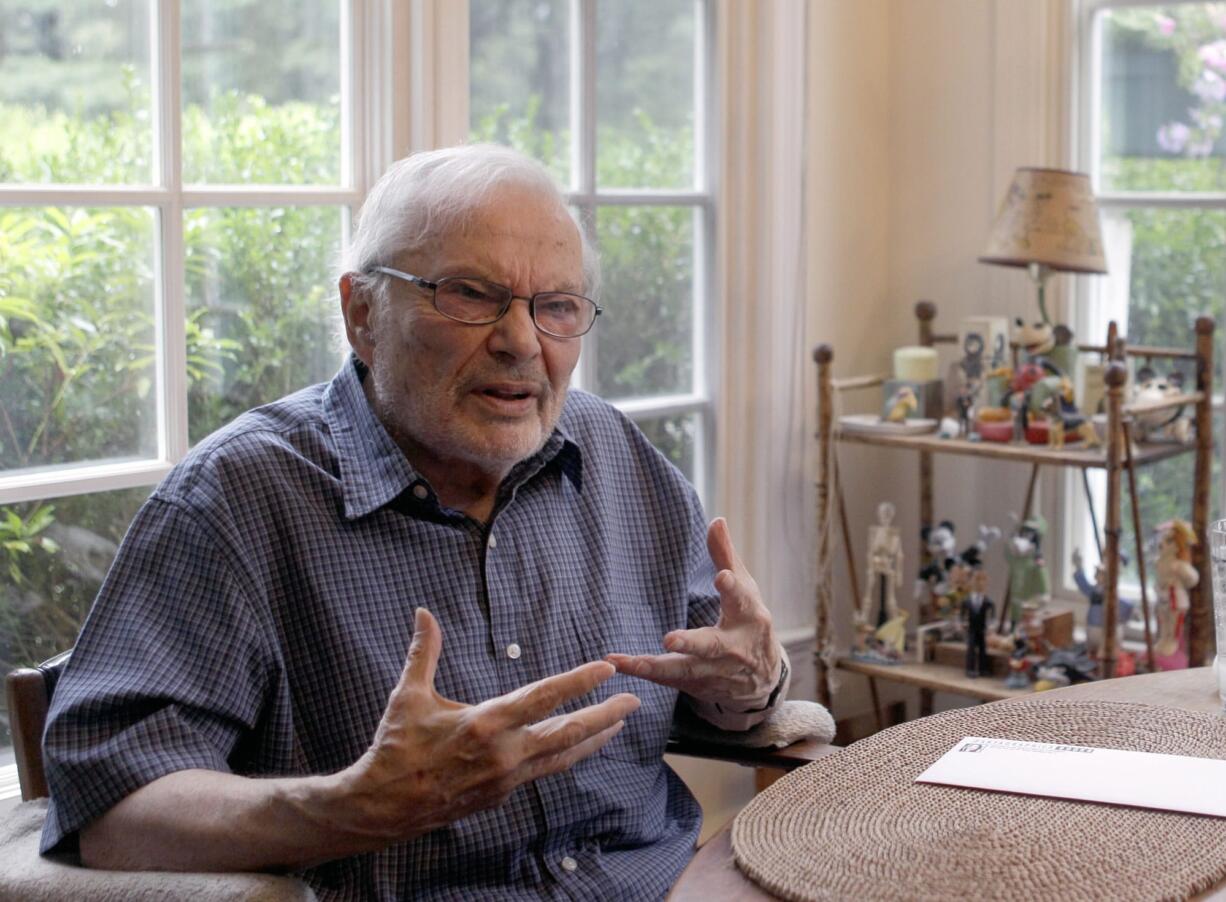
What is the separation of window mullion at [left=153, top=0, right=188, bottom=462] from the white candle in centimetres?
151

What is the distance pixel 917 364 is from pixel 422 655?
205 centimetres

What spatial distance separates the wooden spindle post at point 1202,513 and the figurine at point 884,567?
576 mm

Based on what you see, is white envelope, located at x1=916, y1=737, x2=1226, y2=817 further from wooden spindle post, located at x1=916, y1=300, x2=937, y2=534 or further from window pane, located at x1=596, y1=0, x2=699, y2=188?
wooden spindle post, located at x1=916, y1=300, x2=937, y2=534

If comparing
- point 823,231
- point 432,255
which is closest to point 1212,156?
point 823,231

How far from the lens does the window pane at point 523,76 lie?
8.64ft

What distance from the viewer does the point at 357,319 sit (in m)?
1.76

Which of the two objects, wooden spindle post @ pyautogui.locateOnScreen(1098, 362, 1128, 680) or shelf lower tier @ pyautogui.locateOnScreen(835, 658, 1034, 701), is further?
shelf lower tier @ pyautogui.locateOnScreen(835, 658, 1034, 701)

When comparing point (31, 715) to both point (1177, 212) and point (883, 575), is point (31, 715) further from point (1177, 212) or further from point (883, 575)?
point (1177, 212)

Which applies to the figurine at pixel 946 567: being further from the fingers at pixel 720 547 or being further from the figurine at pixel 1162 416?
the fingers at pixel 720 547

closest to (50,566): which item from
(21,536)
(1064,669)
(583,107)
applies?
(21,536)

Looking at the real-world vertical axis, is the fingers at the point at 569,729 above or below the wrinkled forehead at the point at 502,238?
below

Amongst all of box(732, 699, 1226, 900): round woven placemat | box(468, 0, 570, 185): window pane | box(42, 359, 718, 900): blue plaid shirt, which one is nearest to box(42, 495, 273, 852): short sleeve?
box(42, 359, 718, 900): blue plaid shirt

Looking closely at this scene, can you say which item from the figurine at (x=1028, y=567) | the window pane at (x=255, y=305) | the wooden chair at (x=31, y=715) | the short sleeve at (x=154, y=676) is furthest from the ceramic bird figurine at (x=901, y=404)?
the wooden chair at (x=31, y=715)

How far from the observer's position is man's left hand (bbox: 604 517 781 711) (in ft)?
5.18
